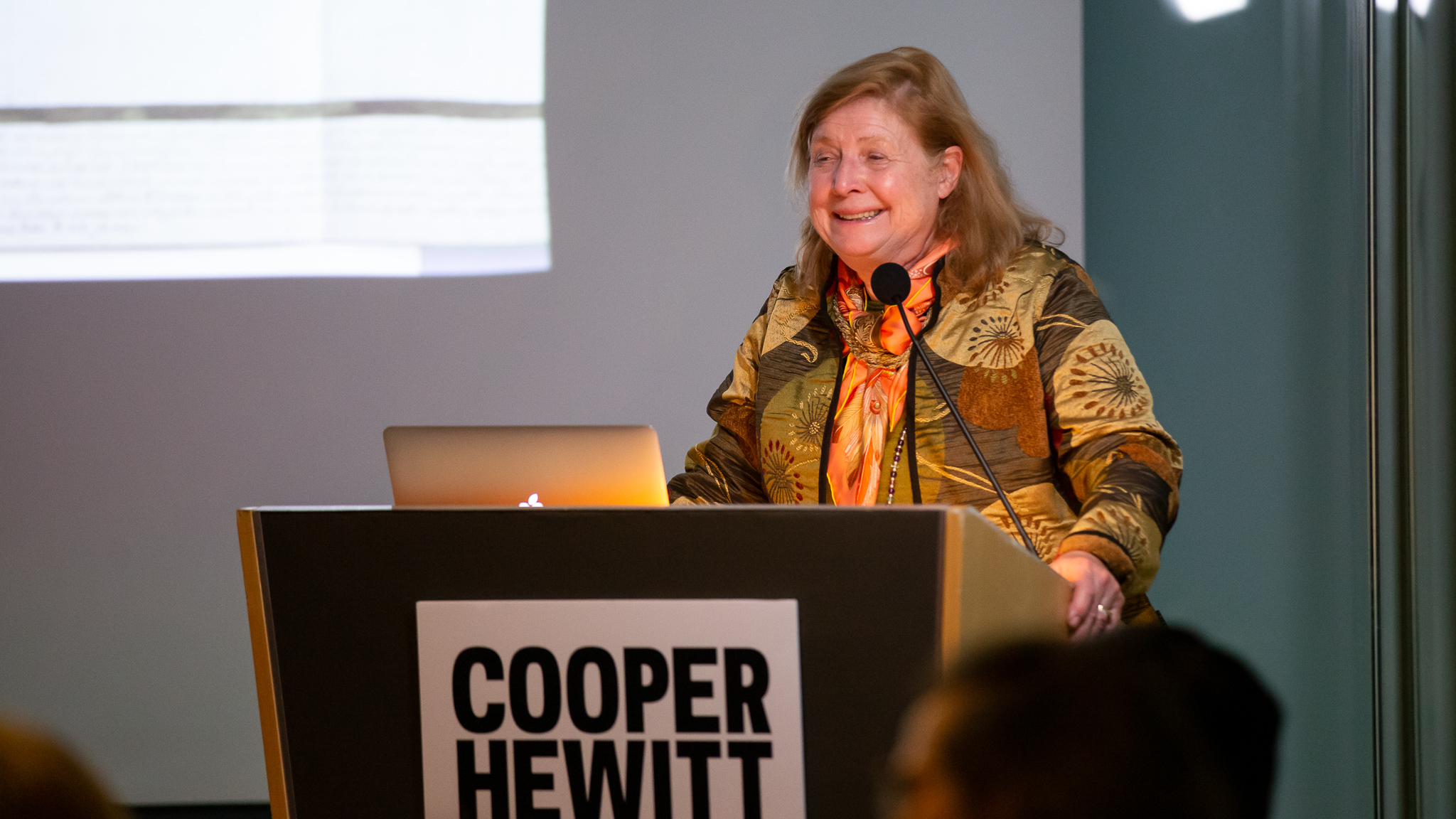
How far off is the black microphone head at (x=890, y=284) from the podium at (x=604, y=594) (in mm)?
489

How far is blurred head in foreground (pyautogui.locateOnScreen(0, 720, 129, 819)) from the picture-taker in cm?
49

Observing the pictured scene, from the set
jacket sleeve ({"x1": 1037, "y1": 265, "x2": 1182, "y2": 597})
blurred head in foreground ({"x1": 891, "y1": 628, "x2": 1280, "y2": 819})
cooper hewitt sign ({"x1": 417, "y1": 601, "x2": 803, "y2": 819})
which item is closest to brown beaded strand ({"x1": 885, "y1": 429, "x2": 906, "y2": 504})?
jacket sleeve ({"x1": 1037, "y1": 265, "x2": 1182, "y2": 597})

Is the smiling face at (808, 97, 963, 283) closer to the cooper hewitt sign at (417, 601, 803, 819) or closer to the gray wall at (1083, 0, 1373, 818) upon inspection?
the cooper hewitt sign at (417, 601, 803, 819)

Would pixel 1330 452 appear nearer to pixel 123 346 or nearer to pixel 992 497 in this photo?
pixel 992 497

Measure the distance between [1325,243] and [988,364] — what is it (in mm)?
1095

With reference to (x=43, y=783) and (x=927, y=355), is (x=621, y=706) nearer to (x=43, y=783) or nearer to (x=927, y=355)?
(x=43, y=783)

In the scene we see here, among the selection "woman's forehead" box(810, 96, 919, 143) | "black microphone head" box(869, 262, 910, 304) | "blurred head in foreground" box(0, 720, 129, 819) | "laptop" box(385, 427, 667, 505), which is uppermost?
"woman's forehead" box(810, 96, 919, 143)

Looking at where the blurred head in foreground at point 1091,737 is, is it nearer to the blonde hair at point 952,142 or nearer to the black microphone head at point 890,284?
the black microphone head at point 890,284

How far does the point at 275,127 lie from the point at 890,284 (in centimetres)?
226

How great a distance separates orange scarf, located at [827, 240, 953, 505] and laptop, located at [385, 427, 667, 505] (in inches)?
21.1

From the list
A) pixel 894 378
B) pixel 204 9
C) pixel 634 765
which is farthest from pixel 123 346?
pixel 634 765

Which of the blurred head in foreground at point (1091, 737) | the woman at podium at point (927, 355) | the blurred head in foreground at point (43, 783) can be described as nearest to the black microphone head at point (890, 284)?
the woman at podium at point (927, 355)

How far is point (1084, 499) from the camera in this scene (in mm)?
1501

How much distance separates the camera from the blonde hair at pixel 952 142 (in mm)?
1723
